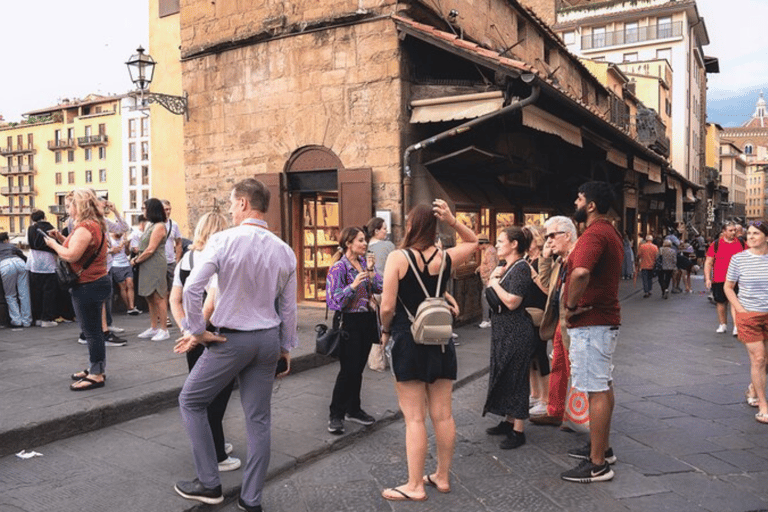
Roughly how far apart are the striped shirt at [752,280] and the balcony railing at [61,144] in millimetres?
79266

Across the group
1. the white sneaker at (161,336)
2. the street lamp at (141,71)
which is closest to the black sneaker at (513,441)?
the white sneaker at (161,336)

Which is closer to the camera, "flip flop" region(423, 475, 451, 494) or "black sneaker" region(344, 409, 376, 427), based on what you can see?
"flip flop" region(423, 475, 451, 494)

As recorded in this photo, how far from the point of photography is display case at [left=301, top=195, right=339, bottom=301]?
10641 millimetres

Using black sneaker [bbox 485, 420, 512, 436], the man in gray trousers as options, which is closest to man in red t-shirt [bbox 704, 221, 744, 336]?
black sneaker [bbox 485, 420, 512, 436]

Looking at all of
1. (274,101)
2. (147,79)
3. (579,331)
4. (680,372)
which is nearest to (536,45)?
(274,101)

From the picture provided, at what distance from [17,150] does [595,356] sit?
91.9 meters

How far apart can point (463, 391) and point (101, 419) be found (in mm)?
3397

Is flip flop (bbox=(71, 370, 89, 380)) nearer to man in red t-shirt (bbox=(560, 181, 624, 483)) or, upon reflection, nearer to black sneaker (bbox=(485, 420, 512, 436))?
black sneaker (bbox=(485, 420, 512, 436))

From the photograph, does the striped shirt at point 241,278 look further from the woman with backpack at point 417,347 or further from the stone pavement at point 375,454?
the stone pavement at point 375,454

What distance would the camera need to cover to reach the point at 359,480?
155 inches

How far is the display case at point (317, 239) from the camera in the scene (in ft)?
34.9

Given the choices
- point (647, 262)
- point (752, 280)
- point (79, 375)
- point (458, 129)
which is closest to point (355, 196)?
point (458, 129)

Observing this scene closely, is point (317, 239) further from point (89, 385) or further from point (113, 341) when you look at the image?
point (89, 385)

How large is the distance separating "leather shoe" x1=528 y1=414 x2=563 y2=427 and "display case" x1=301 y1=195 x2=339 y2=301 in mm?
6186
